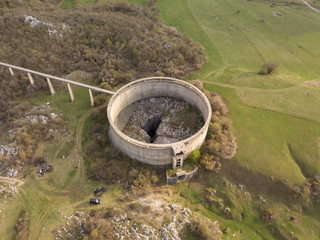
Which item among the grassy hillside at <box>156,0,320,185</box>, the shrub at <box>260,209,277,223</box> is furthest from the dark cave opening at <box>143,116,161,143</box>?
the shrub at <box>260,209,277,223</box>

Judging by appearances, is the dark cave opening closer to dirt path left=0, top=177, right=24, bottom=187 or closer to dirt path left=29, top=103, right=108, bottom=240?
dirt path left=29, top=103, right=108, bottom=240

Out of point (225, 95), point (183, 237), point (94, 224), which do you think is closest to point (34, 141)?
point (94, 224)

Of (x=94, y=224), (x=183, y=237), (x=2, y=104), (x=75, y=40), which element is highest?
(x=75, y=40)

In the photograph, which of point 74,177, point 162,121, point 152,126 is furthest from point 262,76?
point 74,177

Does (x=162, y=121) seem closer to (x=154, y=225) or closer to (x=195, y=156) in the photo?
(x=195, y=156)

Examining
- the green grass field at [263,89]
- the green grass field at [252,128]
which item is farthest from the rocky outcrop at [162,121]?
the green grass field at [263,89]

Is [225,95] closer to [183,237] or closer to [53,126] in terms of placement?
[183,237]
